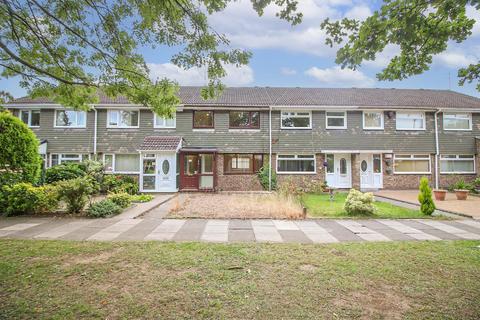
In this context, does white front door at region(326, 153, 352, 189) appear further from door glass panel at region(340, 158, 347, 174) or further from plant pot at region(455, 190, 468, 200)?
plant pot at region(455, 190, 468, 200)

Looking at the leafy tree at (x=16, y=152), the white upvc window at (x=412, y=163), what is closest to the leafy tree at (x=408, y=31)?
the leafy tree at (x=16, y=152)

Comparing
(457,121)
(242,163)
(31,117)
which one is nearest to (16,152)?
(31,117)

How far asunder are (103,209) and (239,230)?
5131 millimetres

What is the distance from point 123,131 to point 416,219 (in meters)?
17.0

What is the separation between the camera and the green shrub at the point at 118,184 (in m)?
15.4

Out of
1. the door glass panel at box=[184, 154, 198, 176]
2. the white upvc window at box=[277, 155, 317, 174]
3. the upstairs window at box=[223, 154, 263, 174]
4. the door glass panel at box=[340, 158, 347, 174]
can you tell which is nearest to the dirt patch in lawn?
the door glass panel at box=[184, 154, 198, 176]

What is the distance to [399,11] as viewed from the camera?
4.02 metres

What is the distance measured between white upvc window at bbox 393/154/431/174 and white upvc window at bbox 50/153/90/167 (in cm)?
2147

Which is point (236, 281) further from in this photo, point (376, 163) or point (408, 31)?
point (376, 163)

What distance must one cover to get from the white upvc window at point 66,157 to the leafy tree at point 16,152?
22.3 feet

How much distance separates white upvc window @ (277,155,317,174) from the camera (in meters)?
18.2

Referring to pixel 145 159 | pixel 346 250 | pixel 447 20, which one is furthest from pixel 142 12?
pixel 145 159

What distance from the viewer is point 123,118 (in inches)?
707

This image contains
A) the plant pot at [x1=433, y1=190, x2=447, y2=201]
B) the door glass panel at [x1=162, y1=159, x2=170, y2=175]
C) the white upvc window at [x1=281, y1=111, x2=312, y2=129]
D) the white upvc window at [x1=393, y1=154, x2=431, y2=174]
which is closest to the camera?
the plant pot at [x1=433, y1=190, x2=447, y2=201]
